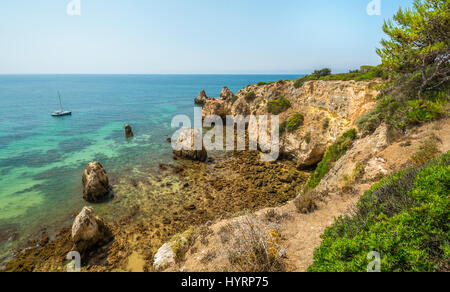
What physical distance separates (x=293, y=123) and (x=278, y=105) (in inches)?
266

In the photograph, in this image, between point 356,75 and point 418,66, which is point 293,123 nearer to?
point 356,75

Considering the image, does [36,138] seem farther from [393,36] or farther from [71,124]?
[393,36]

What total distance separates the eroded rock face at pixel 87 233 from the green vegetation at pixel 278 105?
84.8 feet

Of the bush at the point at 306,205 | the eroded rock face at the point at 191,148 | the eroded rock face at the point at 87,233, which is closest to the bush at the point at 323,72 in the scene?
the eroded rock face at the point at 191,148

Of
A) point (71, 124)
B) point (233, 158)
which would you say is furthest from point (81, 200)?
point (71, 124)

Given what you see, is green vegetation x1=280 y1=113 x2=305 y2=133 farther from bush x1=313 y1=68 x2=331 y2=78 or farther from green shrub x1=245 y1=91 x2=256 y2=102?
green shrub x1=245 y1=91 x2=256 y2=102

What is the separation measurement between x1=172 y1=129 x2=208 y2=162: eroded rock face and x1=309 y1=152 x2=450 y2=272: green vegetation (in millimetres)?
19485

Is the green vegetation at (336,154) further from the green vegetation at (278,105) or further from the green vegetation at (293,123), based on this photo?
the green vegetation at (278,105)

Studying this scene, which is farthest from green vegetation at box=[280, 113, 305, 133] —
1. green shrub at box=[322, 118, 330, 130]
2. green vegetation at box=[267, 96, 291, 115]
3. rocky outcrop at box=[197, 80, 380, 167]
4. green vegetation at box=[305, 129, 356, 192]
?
green vegetation at box=[305, 129, 356, 192]

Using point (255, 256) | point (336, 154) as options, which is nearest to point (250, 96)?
point (336, 154)

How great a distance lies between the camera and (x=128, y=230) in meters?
13.2

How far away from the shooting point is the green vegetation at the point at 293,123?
24.0 metres

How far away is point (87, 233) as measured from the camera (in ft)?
37.9

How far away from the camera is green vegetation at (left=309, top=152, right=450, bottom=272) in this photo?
334 centimetres
